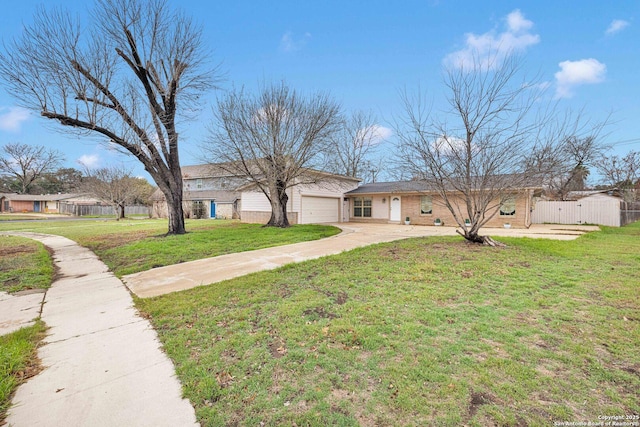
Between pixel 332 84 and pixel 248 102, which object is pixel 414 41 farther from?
pixel 248 102

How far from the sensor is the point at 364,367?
251 centimetres

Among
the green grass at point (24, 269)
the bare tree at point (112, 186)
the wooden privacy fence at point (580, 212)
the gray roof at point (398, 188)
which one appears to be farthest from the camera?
the bare tree at point (112, 186)

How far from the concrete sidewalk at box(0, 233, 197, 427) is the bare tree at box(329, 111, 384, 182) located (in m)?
23.2

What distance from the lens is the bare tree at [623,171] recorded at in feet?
77.6

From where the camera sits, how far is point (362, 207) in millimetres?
20922

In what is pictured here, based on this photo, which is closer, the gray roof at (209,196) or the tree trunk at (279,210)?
the tree trunk at (279,210)

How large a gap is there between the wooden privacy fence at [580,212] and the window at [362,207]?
10.7m

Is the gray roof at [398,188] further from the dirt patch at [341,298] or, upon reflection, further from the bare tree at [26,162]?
the bare tree at [26,162]

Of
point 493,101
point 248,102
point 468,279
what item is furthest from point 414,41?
point 468,279

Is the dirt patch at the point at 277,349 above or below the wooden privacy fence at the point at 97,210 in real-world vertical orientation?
below

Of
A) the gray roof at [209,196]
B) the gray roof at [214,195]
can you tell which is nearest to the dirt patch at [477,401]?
the gray roof at [214,195]

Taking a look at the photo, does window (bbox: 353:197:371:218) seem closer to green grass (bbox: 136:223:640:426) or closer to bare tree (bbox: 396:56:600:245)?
bare tree (bbox: 396:56:600:245)

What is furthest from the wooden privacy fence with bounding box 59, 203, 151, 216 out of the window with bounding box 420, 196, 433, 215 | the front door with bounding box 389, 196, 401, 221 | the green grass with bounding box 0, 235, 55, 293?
the window with bounding box 420, 196, 433, 215

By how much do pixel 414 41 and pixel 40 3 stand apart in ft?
41.1
